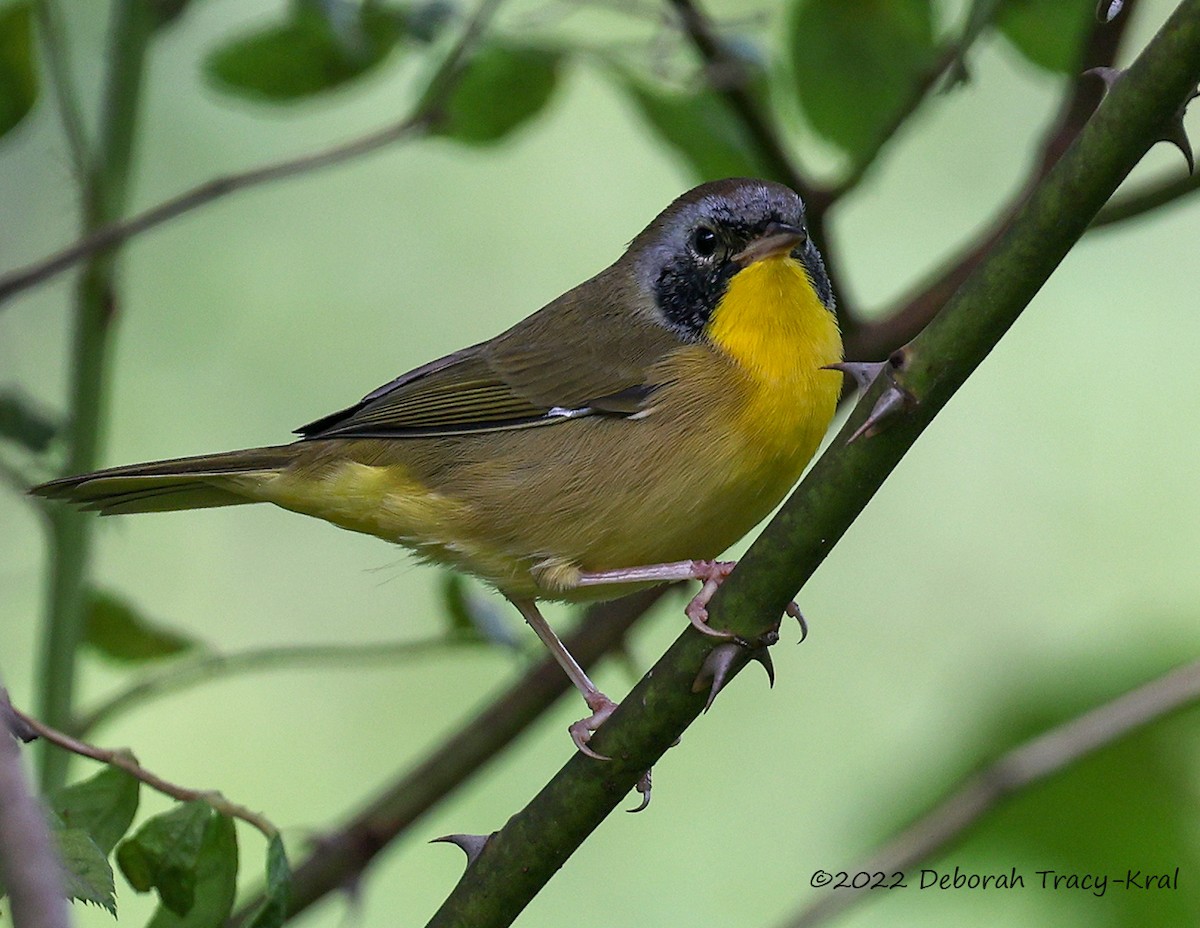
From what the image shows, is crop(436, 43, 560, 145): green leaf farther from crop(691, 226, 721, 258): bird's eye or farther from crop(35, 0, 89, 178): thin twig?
crop(35, 0, 89, 178): thin twig

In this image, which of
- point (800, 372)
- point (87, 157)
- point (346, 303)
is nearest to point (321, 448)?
point (87, 157)

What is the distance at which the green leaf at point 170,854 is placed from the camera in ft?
8.17

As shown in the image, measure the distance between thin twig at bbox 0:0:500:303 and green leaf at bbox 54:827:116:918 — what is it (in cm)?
159

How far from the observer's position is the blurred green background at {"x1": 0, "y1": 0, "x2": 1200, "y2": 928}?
266 inches

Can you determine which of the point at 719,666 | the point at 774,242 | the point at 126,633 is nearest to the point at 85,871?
the point at 719,666

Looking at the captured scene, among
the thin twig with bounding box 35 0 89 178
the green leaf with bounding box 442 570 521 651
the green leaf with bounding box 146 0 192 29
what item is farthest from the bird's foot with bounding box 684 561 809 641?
the green leaf with bounding box 146 0 192 29

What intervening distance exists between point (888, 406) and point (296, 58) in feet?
7.97

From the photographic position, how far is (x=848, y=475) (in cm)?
207

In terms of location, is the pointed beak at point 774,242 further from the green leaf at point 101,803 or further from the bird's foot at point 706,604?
the green leaf at point 101,803

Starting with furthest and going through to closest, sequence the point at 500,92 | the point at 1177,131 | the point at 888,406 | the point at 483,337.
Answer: the point at 483,337 < the point at 500,92 < the point at 888,406 < the point at 1177,131

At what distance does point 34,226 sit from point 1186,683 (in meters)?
6.17

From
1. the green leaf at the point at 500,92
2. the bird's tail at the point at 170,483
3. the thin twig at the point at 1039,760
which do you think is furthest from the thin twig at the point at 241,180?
the thin twig at the point at 1039,760

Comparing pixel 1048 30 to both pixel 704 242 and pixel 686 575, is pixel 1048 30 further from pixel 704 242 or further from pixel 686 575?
pixel 686 575

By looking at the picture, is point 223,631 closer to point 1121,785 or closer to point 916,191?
point 916,191
